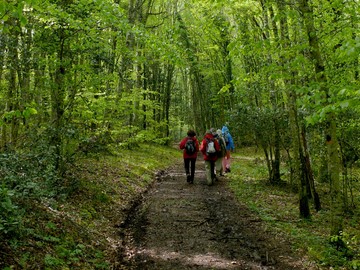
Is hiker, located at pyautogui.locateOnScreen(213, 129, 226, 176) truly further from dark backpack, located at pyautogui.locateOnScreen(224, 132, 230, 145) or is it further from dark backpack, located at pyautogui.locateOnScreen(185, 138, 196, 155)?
dark backpack, located at pyautogui.locateOnScreen(185, 138, 196, 155)

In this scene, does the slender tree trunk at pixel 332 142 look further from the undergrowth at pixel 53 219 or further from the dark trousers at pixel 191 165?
the dark trousers at pixel 191 165

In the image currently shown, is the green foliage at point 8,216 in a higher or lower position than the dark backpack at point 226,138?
lower

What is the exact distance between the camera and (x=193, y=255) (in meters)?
6.10

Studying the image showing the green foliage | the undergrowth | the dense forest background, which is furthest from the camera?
the dense forest background

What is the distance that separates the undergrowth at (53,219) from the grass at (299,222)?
373 cm

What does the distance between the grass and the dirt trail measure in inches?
14.8

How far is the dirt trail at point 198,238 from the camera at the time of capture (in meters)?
5.86

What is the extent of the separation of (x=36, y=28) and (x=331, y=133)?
694cm

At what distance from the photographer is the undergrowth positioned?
4707 millimetres

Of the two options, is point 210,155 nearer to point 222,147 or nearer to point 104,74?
point 222,147

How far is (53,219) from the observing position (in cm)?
620

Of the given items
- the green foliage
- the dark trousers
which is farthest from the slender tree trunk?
the dark trousers

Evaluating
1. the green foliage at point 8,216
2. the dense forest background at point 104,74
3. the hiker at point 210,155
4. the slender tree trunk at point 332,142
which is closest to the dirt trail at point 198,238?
the slender tree trunk at point 332,142

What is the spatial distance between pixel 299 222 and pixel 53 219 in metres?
5.80
